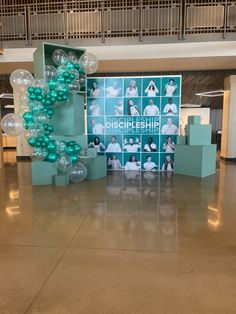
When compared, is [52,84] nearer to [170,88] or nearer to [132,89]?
[132,89]

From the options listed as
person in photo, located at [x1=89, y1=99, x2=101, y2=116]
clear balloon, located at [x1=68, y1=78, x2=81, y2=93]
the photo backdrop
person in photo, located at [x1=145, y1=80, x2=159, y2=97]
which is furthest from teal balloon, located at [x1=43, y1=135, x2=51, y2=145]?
person in photo, located at [x1=145, y1=80, x2=159, y2=97]

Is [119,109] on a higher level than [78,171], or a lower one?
higher

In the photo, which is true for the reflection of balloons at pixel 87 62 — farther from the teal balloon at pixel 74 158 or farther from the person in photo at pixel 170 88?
the person in photo at pixel 170 88

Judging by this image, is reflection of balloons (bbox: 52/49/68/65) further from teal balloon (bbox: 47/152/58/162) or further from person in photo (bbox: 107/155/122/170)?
person in photo (bbox: 107/155/122/170)

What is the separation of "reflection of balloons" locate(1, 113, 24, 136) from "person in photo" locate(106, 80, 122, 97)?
9.24 feet

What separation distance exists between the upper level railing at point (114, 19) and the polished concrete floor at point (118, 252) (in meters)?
4.43

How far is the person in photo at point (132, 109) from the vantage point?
705cm

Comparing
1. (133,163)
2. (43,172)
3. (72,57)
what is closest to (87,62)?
(72,57)

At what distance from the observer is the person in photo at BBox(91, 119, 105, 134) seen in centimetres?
719

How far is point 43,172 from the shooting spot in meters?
5.50

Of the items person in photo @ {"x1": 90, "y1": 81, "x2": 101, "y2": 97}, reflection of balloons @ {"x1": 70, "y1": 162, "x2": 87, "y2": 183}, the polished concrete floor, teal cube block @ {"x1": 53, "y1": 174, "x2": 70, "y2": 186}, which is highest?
person in photo @ {"x1": 90, "y1": 81, "x2": 101, "y2": 97}

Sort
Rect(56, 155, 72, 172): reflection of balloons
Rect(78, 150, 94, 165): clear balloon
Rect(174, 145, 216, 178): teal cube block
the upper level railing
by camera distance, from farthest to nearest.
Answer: the upper level railing < Rect(174, 145, 216, 178): teal cube block < Rect(78, 150, 94, 165): clear balloon < Rect(56, 155, 72, 172): reflection of balloons

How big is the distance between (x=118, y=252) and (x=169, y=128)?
4894mm

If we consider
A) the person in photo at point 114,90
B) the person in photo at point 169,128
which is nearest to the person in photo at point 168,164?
the person in photo at point 169,128
